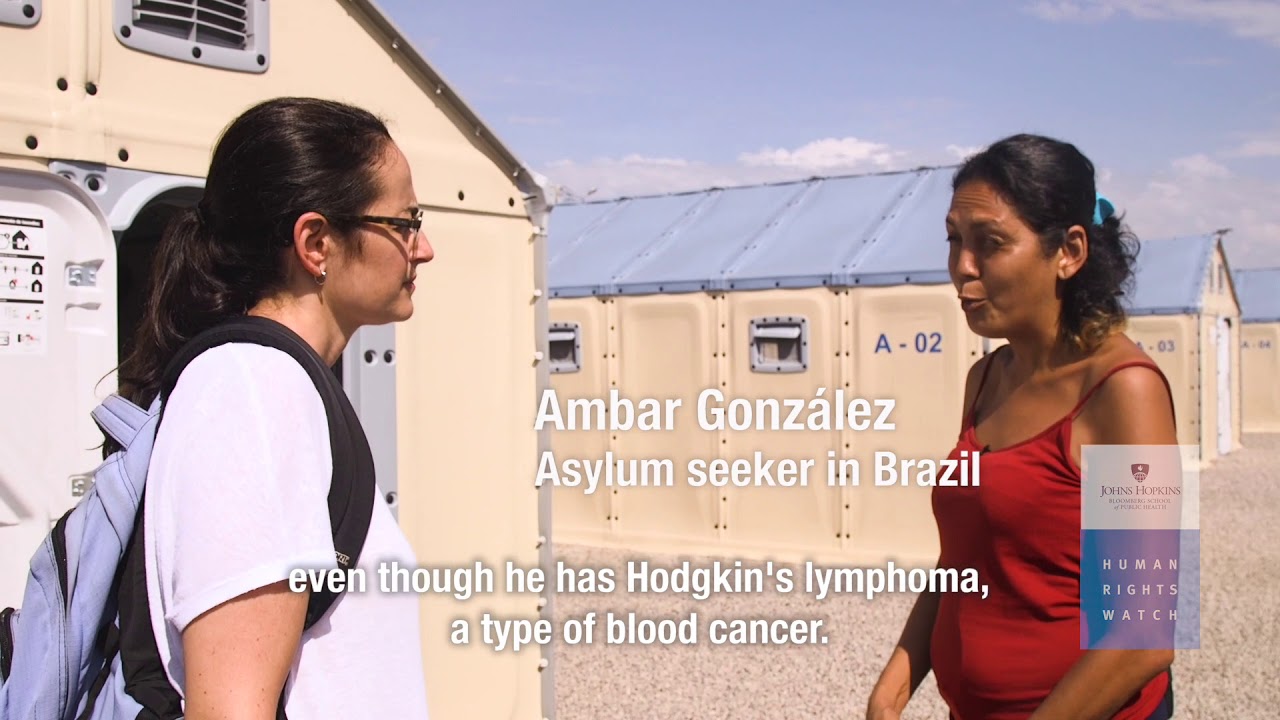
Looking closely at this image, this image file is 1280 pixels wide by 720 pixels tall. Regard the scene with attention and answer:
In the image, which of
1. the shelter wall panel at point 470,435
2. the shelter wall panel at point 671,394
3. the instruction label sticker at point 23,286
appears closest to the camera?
the instruction label sticker at point 23,286

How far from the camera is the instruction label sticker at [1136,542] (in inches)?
67.4

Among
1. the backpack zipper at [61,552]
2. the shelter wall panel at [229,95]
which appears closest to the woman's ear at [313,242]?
the backpack zipper at [61,552]

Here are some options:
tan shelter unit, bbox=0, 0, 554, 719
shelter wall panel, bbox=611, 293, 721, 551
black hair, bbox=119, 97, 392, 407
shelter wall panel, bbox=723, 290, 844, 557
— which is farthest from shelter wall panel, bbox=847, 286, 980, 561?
black hair, bbox=119, 97, 392, 407

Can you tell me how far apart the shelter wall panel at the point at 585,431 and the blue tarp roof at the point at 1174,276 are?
26.5 feet

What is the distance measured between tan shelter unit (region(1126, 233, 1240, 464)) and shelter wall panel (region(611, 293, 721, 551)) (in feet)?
23.1

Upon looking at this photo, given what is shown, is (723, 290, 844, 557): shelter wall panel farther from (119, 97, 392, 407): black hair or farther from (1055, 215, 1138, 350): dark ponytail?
(119, 97, 392, 407): black hair

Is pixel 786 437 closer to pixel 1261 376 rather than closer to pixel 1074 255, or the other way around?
pixel 1074 255

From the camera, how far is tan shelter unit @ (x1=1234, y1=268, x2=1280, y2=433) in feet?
69.4

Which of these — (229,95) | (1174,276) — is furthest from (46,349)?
(1174,276)

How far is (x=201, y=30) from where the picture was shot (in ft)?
10.0

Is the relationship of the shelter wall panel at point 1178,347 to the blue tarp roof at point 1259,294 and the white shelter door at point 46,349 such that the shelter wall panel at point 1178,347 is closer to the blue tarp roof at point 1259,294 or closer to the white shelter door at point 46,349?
the blue tarp roof at point 1259,294

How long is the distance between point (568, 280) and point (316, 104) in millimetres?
8510

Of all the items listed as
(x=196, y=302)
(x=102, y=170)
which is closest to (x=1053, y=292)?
(x=196, y=302)

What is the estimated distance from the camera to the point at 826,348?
28.0ft
